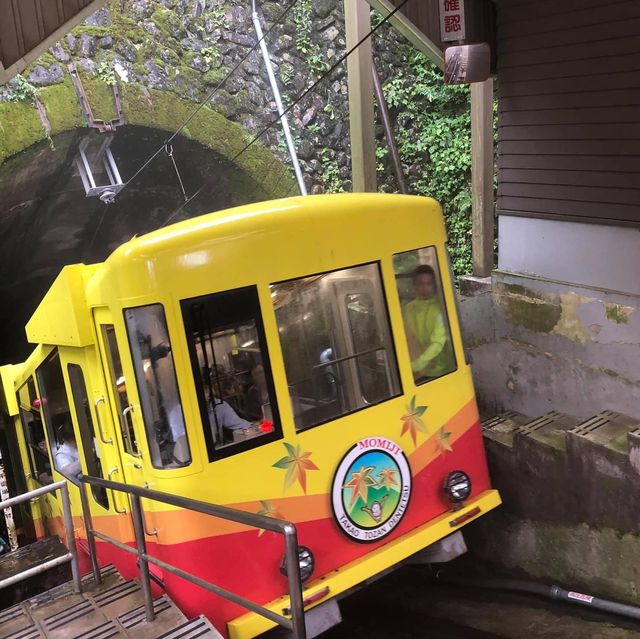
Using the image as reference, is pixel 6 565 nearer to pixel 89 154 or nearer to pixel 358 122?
pixel 358 122

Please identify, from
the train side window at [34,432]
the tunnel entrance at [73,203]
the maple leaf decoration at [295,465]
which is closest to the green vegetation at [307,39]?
the tunnel entrance at [73,203]

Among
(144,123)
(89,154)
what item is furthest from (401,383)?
(89,154)

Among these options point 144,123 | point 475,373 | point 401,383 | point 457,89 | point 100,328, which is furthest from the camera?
point 457,89

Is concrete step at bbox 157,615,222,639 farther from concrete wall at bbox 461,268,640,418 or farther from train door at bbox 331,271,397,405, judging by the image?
concrete wall at bbox 461,268,640,418

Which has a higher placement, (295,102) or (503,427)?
(295,102)

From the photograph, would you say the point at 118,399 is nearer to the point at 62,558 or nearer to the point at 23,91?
the point at 62,558

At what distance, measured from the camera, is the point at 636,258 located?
5.96 m

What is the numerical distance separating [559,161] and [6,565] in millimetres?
6208

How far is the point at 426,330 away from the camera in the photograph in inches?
192

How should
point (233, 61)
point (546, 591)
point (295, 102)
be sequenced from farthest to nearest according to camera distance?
point (233, 61), point (295, 102), point (546, 591)

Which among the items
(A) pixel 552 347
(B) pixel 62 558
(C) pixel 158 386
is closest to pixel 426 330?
(C) pixel 158 386

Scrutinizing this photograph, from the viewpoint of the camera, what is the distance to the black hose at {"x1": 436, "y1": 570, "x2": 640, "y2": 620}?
5.08 m

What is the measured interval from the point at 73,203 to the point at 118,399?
934 cm

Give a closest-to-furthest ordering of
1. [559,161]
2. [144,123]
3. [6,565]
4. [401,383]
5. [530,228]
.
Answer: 1. [401,383]
2. [6,565]
3. [559,161]
4. [530,228]
5. [144,123]
